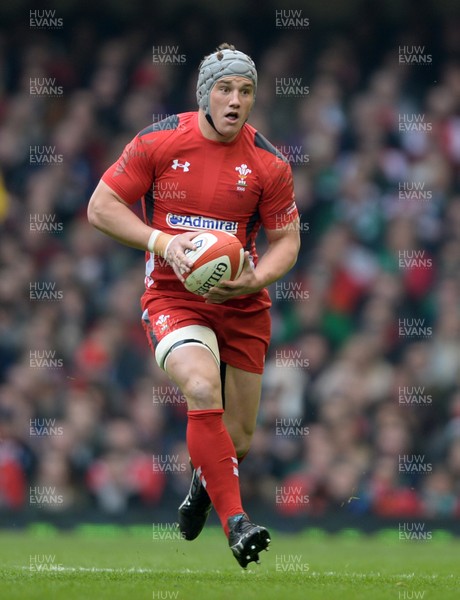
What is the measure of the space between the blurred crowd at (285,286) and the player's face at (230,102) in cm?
567

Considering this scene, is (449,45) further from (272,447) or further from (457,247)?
(272,447)

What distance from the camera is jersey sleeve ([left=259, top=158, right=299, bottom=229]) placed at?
23.2 feet

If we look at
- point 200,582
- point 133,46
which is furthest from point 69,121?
point 200,582

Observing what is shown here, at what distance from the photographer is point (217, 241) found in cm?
658

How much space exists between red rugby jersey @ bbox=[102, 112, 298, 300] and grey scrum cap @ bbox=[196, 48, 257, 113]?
238 millimetres

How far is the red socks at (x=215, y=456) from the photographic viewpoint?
6.46 metres

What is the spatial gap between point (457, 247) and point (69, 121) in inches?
179
